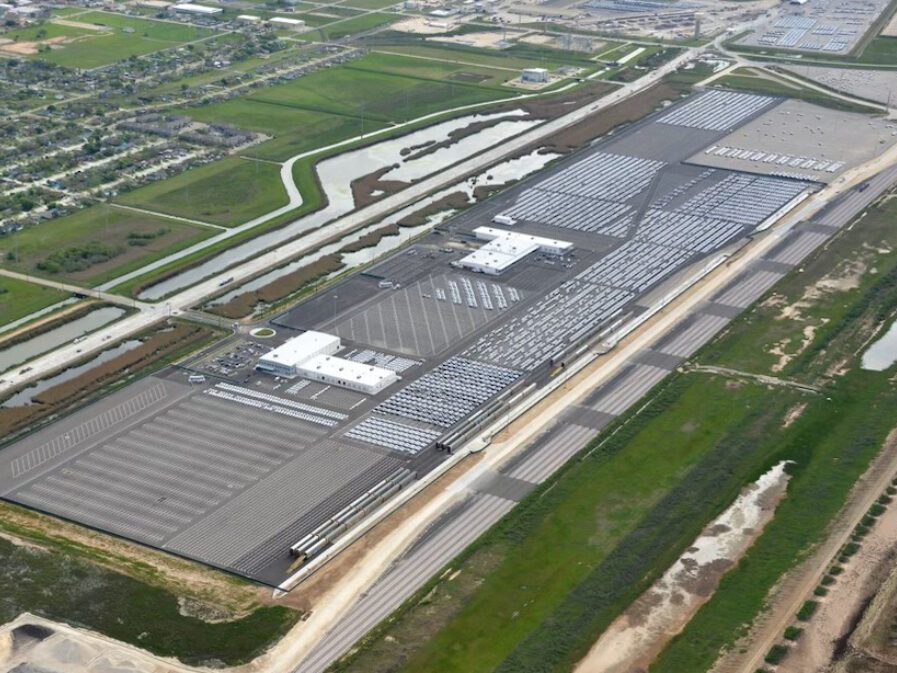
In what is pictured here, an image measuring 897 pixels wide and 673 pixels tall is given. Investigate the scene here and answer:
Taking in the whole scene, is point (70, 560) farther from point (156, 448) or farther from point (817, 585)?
point (817, 585)

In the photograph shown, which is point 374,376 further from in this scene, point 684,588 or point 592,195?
point 592,195

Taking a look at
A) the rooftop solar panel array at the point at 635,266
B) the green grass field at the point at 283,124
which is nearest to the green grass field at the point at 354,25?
the green grass field at the point at 283,124

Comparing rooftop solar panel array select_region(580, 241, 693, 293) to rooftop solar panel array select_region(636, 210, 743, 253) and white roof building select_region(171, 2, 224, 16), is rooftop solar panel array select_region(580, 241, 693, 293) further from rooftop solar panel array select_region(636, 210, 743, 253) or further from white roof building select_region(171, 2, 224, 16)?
white roof building select_region(171, 2, 224, 16)

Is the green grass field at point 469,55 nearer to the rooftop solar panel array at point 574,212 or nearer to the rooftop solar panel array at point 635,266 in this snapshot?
the rooftop solar panel array at point 574,212

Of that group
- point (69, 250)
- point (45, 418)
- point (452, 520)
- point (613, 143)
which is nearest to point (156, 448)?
point (45, 418)

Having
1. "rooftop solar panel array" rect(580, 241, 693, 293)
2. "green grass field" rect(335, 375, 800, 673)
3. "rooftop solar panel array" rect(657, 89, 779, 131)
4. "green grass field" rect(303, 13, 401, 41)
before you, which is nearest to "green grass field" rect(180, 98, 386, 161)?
"rooftop solar panel array" rect(657, 89, 779, 131)
